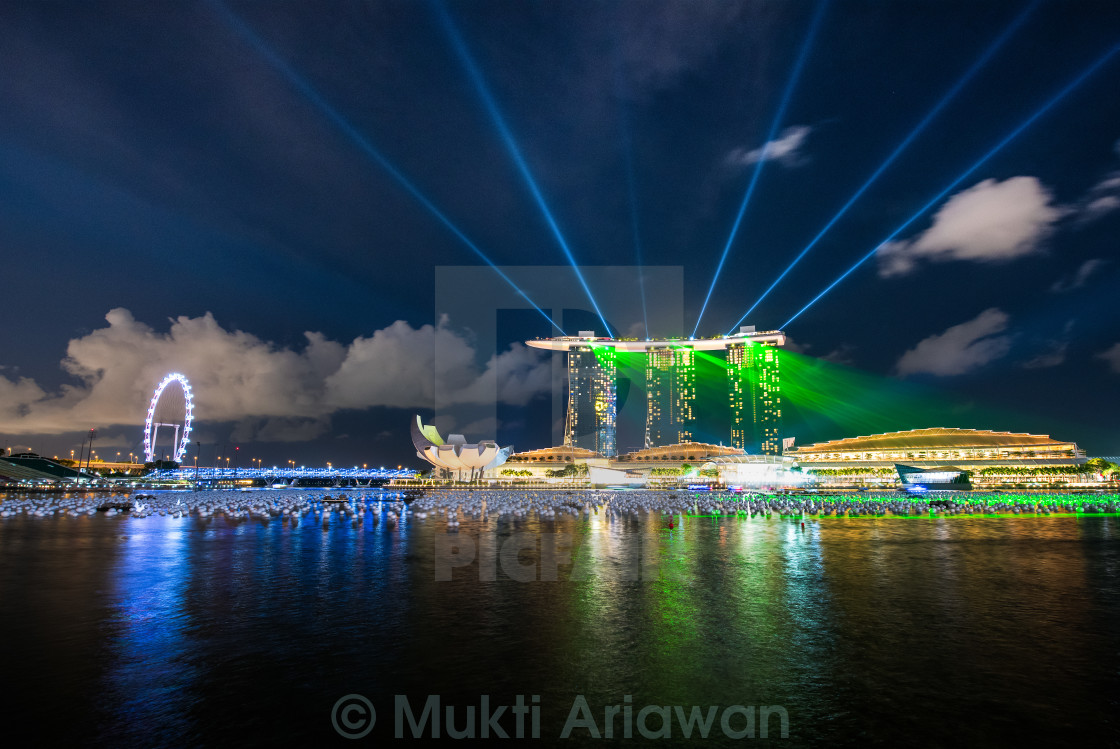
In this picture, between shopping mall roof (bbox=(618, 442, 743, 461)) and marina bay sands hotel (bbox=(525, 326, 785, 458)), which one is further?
marina bay sands hotel (bbox=(525, 326, 785, 458))

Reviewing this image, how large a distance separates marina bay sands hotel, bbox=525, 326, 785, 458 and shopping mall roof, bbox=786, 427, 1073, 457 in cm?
2851

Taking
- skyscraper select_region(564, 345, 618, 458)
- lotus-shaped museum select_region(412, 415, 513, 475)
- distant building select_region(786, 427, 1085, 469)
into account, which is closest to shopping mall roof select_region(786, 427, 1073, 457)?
distant building select_region(786, 427, 1085, 469)

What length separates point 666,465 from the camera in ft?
431

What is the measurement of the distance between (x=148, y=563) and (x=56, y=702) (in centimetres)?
1322

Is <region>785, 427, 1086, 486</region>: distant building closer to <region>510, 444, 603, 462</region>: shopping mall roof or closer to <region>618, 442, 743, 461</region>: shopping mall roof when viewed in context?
<region>618, 442, 743, 461</region>: shopping mall roof

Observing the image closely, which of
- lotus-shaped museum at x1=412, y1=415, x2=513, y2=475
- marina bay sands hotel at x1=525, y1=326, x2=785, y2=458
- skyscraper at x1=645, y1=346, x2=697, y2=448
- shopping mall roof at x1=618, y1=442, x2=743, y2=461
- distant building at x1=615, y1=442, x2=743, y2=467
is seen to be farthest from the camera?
skyscraper at x1=645, y1=346, x2=697, y2=448

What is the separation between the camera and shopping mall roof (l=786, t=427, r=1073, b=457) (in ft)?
368

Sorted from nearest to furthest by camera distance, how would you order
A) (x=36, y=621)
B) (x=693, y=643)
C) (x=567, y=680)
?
(x=567, y=680) → (x=693, y=643) → (x=36, y=621)

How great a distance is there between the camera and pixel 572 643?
34.9 ft

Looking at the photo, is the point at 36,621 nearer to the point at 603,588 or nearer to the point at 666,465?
the point at 603,588

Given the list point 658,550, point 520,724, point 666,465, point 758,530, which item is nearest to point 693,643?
point 520,724

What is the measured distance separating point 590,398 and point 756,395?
4401cm

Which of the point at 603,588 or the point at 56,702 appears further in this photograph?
the point at 603,588

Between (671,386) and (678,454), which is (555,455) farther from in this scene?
(671,386)
